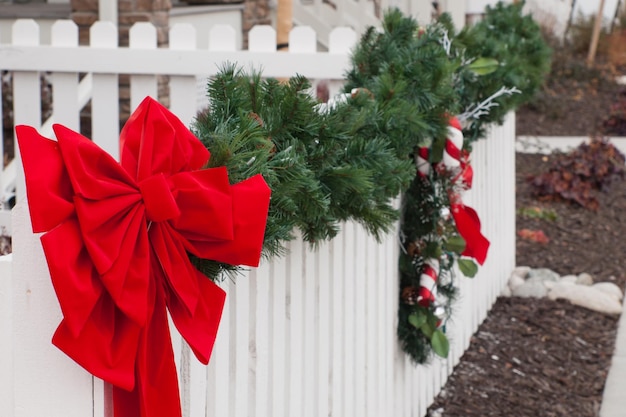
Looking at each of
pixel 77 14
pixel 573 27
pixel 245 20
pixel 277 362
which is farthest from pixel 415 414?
pixel 573 27

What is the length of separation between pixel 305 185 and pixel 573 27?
16.0 metres

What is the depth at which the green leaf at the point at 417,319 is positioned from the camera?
381 cm

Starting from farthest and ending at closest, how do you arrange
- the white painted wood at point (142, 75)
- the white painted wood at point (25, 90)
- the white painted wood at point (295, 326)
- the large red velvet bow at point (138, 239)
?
1. the white painted wood at point (25, 90)
2. the white painted wood at point (142, 75)
3. the white painted wood at point (295, 326)
4. the large red velvet bow at point (138, 239)

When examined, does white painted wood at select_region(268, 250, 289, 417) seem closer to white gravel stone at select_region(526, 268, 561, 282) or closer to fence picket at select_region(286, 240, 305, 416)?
Answer: fence picket at select_region(286, 240, 305, 416)

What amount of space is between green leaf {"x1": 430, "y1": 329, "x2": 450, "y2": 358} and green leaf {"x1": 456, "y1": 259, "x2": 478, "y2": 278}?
1.42 feet

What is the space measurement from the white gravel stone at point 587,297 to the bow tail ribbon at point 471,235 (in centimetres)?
202

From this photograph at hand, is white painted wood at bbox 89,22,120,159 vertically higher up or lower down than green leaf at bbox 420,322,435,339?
higher up

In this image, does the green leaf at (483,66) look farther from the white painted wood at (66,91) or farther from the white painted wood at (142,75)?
the white painted wood at (66,91)

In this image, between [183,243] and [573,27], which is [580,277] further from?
[573,27]

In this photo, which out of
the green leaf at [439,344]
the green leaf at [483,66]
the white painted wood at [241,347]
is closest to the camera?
the white painted wood at [241,347]

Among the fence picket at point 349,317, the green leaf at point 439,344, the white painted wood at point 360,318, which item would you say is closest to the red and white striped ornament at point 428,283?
the green leaf at point 439,344

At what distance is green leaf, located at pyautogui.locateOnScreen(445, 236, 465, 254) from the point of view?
4.01 meters

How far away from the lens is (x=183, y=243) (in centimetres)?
182

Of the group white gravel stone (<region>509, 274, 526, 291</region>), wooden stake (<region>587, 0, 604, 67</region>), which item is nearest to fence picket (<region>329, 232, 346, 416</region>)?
white gravel stone (<region>509, 274, 526, 291</region>)
